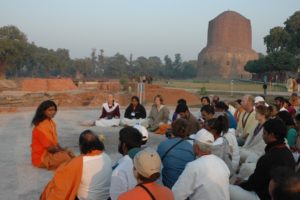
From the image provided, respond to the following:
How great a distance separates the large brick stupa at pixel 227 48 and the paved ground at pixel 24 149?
6181 cm

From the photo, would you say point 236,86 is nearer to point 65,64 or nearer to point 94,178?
point 94,178

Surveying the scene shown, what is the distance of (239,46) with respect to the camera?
80.1 metres

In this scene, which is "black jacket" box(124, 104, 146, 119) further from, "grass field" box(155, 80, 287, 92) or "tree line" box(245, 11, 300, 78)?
"tree line" box(245, 11, 300, 78)

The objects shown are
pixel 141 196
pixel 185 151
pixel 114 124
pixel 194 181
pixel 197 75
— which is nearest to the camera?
pixel 141 196

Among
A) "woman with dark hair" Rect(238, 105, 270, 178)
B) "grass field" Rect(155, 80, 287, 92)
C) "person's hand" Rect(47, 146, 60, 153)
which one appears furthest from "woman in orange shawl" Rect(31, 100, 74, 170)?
"grass field" Rect(155, 80, 287, 92)

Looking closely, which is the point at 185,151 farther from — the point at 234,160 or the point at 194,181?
the point at 234,160

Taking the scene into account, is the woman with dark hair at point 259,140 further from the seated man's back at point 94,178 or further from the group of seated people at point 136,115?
the group of seated people at point 136,115

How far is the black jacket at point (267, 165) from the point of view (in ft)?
12.3

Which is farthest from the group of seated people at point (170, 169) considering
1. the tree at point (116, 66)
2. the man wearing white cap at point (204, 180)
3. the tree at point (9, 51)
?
the tree at point (116, 66)

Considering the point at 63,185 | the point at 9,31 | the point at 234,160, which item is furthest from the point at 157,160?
the point at 9,31

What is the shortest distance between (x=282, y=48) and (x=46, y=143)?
42.5m

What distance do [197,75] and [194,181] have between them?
74.5 meters

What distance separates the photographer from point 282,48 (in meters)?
44.7

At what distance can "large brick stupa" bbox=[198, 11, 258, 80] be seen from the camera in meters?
74.2
